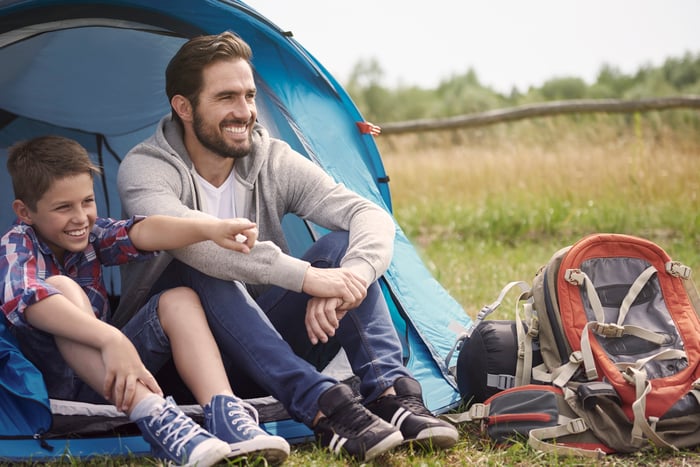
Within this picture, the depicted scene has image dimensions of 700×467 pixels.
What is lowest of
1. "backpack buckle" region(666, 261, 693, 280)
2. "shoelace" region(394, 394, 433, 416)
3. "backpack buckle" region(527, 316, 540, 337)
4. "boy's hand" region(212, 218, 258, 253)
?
"shoelace" region(394, 394, 433, 416)

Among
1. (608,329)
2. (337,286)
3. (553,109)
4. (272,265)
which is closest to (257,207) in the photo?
(272,265)

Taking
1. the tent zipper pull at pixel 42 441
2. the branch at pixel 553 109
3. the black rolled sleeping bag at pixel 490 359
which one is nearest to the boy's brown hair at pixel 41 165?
the tent zipper pull at pixel 42 441

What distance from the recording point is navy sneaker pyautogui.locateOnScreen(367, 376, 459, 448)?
217cm

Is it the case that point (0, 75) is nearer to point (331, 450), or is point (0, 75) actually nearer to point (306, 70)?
point (306, 70)

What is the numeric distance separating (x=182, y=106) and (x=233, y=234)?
26.0 inches

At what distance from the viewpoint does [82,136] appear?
11.6 feet

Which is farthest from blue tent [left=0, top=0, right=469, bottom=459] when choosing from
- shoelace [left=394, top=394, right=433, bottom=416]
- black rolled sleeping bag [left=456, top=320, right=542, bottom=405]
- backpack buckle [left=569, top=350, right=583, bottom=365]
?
backpack buckle [left=569, top=350, right=583, bottom=365]

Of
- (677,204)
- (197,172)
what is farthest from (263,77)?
(677,204)

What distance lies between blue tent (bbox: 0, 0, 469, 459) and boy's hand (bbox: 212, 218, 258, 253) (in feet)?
2.48

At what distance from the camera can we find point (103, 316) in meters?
2.50

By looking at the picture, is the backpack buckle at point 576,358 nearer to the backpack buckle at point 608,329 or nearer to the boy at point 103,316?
the backpack buckle at point 608,329

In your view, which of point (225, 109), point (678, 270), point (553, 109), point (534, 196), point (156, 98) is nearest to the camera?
point (678, 270)

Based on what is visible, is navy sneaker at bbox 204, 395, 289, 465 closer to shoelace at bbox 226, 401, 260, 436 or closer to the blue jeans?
shoelace at bbox 226, 401, 260, 436

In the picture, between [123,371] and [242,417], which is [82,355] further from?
[242,417]
